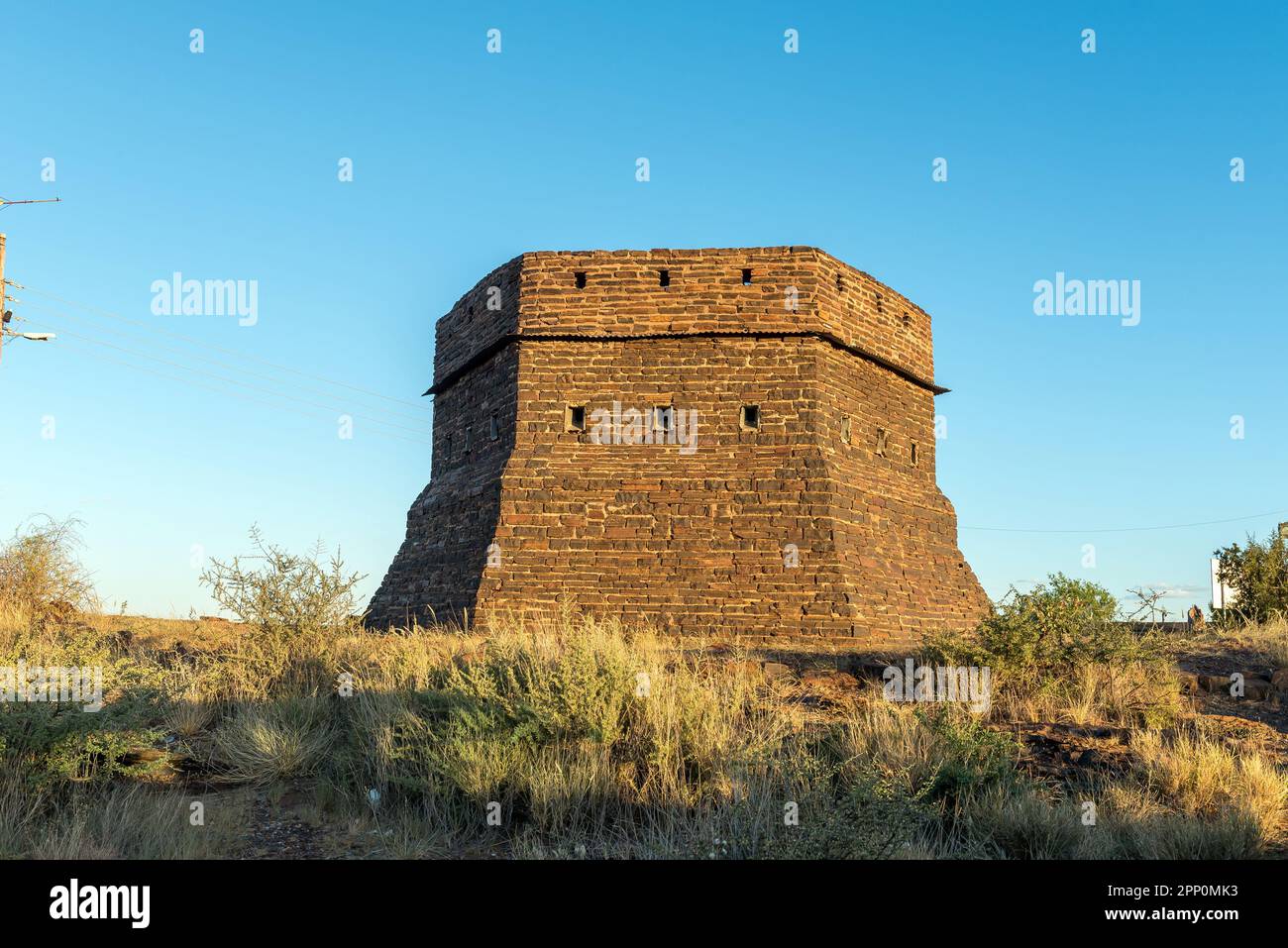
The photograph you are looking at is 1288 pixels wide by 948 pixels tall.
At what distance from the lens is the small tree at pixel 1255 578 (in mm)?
21781

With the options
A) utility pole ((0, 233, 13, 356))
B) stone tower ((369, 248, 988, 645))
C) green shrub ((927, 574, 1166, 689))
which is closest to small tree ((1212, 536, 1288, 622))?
stone tower ((369, 248, 988, 645))

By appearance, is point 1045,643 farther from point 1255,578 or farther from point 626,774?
point 1255,578

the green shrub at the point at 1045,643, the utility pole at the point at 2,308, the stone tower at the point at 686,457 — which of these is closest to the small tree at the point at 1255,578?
the stone tower at the point at 686,457

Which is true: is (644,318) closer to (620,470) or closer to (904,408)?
(620,470)

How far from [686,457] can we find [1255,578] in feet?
46.6

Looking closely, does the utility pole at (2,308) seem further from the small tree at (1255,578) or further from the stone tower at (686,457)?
the small tree at (1255,578)

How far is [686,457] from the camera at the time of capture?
17.9 metres

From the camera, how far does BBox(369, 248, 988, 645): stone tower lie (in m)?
17.1

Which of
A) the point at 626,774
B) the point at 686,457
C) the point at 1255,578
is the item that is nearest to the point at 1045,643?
the point at 626,774

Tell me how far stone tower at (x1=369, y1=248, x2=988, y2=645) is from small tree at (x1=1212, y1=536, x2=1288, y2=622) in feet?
26.7

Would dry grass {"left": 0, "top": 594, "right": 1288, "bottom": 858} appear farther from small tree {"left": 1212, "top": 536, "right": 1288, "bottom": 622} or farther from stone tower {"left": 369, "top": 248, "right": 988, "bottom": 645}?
small tree {"left": 1212, "top": 536, "right": 1288, "bottom": 622}

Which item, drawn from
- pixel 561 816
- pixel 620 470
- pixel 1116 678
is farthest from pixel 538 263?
pixel 561 816

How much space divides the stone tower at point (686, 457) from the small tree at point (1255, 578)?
26.7 feet
